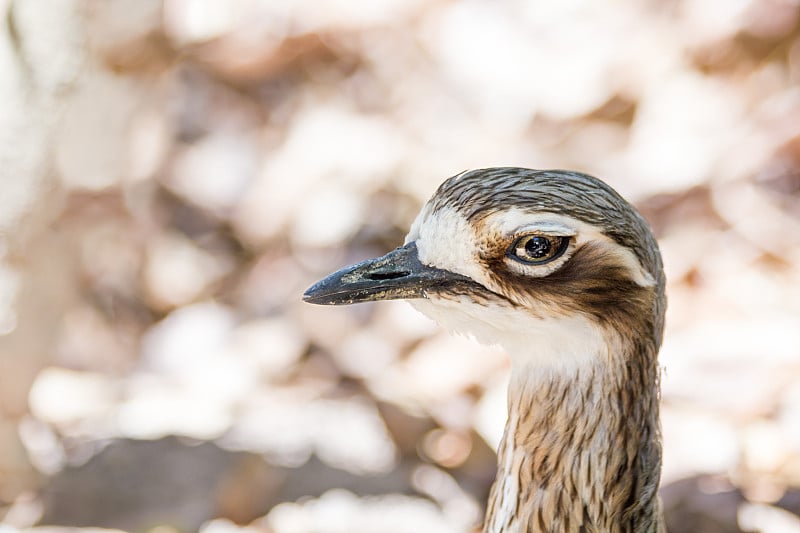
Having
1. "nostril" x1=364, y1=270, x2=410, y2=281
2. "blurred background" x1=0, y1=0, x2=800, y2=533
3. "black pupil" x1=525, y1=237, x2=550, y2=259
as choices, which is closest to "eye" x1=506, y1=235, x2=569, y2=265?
"black pupil" x1=525, y1=237, x2=550, y2=259

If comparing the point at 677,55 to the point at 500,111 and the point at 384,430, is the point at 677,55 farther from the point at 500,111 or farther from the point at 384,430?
the point at 384,430

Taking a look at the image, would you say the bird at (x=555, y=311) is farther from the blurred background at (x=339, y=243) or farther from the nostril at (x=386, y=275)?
the blurred background at (x=339, y=243)

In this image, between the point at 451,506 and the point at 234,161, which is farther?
the point at 234,161

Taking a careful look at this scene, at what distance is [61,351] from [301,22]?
174 cm

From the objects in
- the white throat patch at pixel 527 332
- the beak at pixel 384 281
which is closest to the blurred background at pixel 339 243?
the white throat patch at pixel 527 332

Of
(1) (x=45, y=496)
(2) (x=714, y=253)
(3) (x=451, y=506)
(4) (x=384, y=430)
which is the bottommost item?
(1) (x=45, y=496)

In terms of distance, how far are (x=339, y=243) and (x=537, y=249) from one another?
2.33 metres

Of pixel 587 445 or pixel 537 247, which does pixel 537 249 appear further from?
pixel 587 445

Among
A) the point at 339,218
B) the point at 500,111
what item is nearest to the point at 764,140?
the point at 500,111

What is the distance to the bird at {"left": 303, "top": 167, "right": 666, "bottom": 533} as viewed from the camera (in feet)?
5.70

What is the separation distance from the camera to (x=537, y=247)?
68.1 inches

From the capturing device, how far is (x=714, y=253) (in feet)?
12.9

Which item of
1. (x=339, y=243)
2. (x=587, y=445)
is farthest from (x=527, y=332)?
(x=339, y=243)

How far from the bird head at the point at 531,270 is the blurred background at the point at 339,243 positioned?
139 cm
